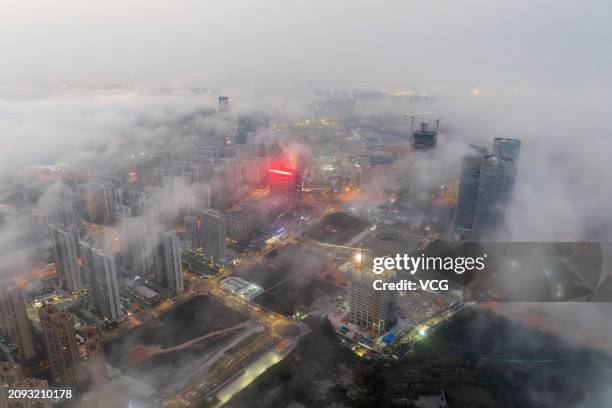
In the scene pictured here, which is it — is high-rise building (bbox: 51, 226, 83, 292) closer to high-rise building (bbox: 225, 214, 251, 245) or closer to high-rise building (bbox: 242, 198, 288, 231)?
high-rise building (bbox: 225, 214, 251, 245)

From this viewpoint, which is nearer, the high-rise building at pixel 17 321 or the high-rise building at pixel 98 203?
the high-rise building at pixel 17 321

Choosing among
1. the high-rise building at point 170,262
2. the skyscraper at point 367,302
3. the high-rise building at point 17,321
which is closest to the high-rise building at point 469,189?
the skyscraper at point 367,302

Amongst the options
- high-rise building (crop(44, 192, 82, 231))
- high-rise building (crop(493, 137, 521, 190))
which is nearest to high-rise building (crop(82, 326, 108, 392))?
high-rise building (crop(44, 192, 82, 231))

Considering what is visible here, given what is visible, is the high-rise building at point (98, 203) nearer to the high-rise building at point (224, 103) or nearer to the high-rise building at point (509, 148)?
the high-rise building at point (224, 103)

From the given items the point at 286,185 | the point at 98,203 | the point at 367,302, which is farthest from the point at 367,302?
the point at 98,203

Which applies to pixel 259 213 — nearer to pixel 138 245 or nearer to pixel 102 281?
pixel 138 245

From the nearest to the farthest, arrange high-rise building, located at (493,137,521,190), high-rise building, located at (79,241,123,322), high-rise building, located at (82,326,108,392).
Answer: high-rise building, located at (82,326,108,392) → high-rise building, located at (79,241,123,322) → high-rise building, located at (493,137,521,190)
